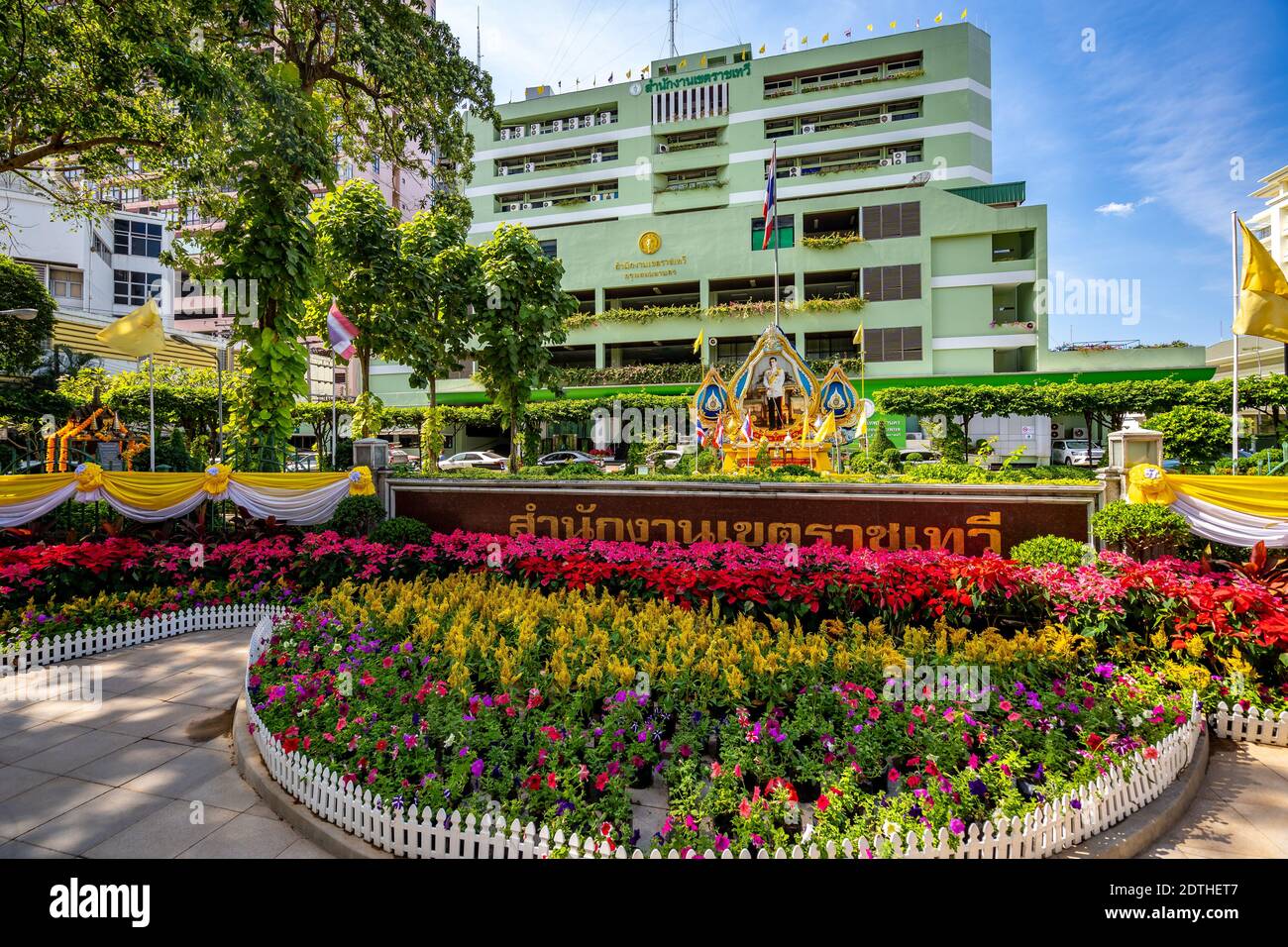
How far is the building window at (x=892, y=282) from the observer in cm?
3459

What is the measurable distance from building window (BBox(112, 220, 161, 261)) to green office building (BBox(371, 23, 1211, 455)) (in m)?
18.2

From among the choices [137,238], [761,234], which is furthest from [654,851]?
[137,238]

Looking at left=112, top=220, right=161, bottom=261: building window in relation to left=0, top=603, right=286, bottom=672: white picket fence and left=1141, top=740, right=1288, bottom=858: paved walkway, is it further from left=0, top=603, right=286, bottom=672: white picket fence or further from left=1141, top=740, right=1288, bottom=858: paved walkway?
left=1141, top=740, right=1288, bottom=858: paved walkway

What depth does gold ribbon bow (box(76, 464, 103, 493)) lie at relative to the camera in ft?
34.0

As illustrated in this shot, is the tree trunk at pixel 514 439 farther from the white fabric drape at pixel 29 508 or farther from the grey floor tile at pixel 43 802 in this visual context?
the grey floor tile at pixel 43 802

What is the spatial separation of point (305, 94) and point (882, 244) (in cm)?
3057

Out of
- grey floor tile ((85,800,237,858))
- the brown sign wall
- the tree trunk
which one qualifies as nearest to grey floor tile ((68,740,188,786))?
grey floor tile ((85,800,237,858))

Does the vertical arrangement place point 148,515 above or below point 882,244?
below

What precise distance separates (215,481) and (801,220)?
112 ft

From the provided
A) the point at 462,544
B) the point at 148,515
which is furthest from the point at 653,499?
the point at 148,515

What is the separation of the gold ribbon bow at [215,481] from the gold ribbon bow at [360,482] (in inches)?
81.4

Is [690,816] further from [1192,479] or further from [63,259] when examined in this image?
[63,259]

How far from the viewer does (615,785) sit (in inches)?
162
